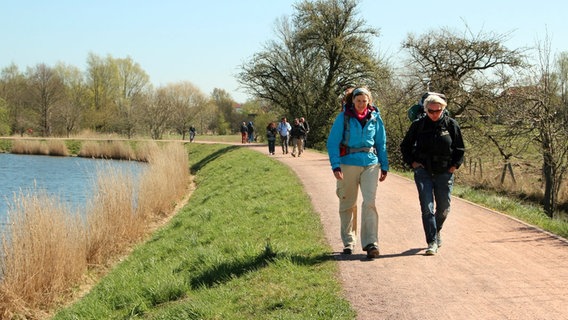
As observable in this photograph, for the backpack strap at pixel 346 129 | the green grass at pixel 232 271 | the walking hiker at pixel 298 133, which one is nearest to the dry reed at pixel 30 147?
the walking hiker at pixel 298 133

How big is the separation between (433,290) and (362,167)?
155cm

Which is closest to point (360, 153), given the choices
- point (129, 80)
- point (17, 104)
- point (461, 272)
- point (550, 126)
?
point (461, 272)

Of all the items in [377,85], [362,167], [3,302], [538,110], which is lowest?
[3,302]

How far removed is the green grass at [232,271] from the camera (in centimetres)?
496

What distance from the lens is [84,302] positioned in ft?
24.0

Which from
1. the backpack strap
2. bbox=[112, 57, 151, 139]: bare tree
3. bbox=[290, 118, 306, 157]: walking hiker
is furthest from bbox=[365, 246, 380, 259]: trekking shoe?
bbox=[112, 57, 151, 139]: bare tree

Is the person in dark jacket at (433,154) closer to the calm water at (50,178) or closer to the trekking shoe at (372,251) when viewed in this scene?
the trekking shoe at (372,251)

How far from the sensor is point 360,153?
5.73m

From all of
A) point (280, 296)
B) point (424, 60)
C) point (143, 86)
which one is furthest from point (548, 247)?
point (143, 86)

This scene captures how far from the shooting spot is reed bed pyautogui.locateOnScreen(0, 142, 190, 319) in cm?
770

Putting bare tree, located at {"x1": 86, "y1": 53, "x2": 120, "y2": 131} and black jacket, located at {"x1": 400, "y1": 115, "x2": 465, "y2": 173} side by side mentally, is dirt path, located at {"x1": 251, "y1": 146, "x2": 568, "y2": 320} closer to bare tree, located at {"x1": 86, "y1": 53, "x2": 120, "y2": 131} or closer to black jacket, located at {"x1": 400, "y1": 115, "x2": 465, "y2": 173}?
black jacket, located at {"x1": 400, "y1": 115, "x2": 465, "y2": 173}

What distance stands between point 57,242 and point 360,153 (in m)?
5.54

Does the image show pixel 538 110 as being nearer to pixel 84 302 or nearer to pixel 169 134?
pixel 84 302

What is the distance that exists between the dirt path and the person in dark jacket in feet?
2.05
